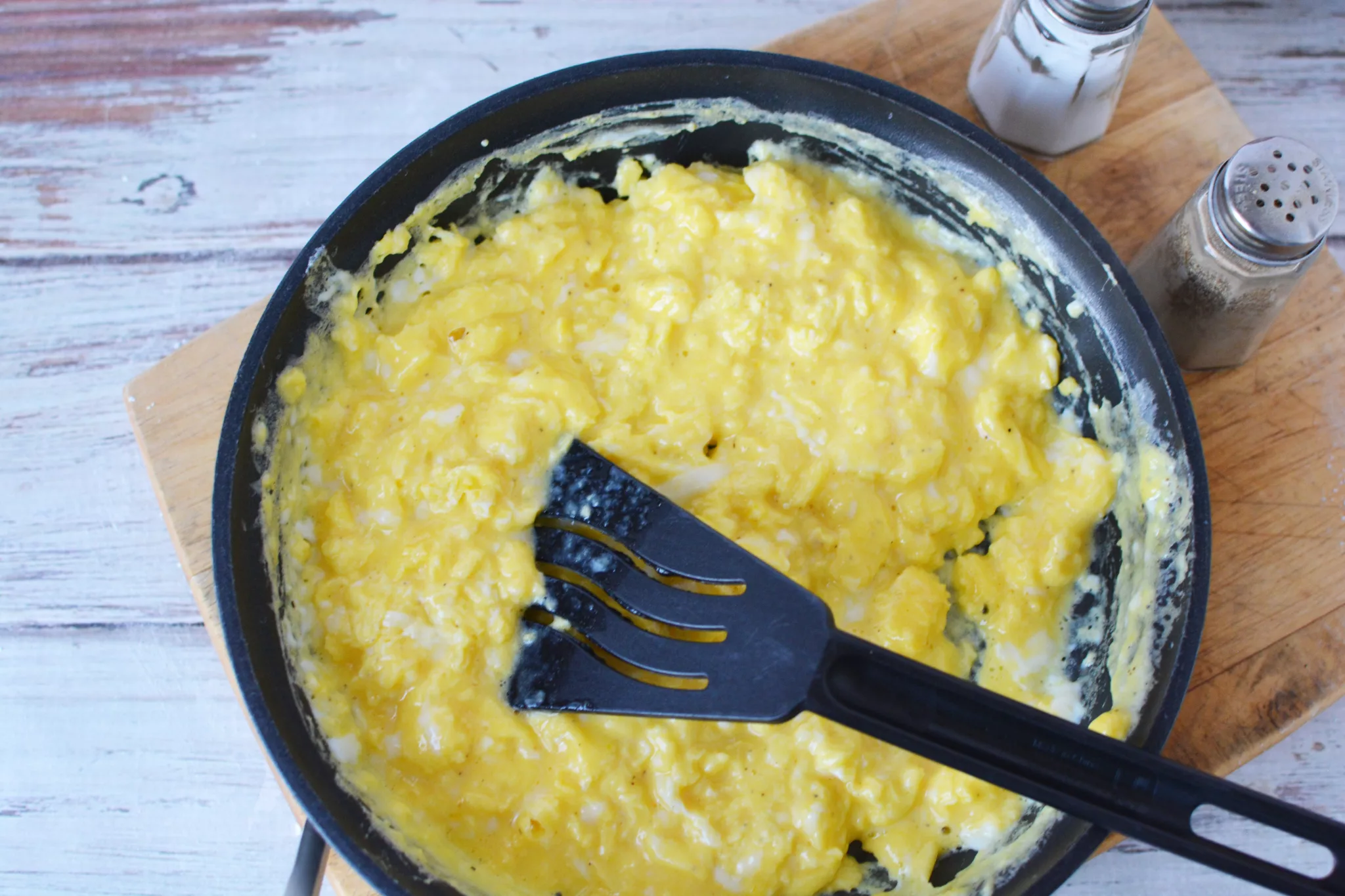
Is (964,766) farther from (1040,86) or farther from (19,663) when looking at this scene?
(19,663)

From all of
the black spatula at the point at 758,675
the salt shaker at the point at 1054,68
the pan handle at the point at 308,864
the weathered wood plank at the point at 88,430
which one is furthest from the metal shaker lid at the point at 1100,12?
the pan handle at the point at 308,864

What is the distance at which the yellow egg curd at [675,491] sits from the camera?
66.5 inches

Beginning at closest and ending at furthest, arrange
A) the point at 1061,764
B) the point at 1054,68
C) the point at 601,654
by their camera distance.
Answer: the point at 1061,764
the point at 601,654
the point at 1054,68

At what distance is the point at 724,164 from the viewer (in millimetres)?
2064

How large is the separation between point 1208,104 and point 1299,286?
0.42m

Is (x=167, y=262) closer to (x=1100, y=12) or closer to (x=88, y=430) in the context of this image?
(x=88, y=430)

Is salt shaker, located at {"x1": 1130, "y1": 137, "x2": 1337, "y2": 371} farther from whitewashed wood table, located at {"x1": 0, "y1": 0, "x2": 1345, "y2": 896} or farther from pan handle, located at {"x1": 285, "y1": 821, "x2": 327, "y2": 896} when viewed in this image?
pan handle, located at {"x1": 285, "y1": 821, "x2": 327, "y2": 896}

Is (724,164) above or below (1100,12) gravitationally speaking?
below

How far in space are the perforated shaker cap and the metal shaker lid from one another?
30cm

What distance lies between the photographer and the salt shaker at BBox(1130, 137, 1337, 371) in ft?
5.69

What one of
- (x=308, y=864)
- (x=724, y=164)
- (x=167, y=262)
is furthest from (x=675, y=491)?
(x=167, y=262)

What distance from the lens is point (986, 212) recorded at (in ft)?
6.23

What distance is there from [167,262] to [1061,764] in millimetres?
2080

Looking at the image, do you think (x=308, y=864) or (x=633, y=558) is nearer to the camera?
(x=308, y=864)
